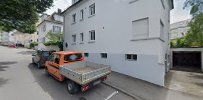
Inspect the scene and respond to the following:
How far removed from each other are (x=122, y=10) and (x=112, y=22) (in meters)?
1.37

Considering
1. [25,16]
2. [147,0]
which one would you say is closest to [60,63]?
Answer: [147,0]

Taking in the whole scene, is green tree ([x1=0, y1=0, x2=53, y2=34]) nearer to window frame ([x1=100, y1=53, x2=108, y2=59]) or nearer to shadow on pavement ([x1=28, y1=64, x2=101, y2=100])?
shadow on pavement ([x1=28, y1=64, x2=101, y2=100])

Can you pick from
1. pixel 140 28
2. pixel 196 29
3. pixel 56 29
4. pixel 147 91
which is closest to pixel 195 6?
pixel 196 29

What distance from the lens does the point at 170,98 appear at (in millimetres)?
6113

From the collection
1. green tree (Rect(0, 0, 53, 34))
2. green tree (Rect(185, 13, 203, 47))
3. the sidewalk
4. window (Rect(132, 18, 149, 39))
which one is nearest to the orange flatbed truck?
the sidewalk

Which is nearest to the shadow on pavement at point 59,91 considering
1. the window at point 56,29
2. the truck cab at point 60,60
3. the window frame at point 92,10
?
the truck cab at point 60,60

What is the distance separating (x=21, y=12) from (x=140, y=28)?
1087cm

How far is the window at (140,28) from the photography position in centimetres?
870

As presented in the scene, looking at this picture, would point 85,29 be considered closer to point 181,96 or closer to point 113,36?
point 113,36

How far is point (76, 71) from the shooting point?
→ 23.4 feet

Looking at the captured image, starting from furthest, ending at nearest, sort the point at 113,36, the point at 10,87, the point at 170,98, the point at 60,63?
the point at 113,36, the point at 60,63, the point at 10,87, the point at 170,98

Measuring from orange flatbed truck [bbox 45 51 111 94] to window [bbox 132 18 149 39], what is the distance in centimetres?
355

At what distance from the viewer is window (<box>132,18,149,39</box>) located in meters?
8.70

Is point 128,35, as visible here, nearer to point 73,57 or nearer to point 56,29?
point 73,57
